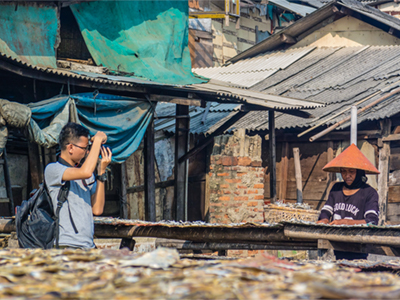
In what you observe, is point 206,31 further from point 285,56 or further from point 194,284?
point 194,284

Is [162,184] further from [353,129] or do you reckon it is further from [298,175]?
[353,129]

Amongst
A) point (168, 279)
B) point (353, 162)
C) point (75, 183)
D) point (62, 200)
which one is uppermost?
point (353, 162)

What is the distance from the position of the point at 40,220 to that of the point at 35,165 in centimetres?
431

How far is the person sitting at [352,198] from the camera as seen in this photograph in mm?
5379

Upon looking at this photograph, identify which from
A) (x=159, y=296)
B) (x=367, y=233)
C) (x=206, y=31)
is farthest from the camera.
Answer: (x=206, y=31)

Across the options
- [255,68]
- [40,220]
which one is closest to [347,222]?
[40,220]

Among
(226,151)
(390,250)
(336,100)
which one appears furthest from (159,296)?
(336,100)

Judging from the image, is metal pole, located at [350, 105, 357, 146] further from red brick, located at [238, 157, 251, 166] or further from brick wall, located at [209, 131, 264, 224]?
red brick, located at [238, 157, 251, 166]

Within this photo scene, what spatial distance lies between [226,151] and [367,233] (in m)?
4.11

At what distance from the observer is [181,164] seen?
32.7 ft

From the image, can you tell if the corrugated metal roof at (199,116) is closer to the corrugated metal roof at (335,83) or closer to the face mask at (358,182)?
the corrugated metal roof at (335,83)

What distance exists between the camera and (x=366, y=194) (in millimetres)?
5539

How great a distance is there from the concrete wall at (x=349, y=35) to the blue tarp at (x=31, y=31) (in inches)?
342

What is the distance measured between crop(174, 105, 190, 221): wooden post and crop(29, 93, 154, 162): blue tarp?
1355 mm
